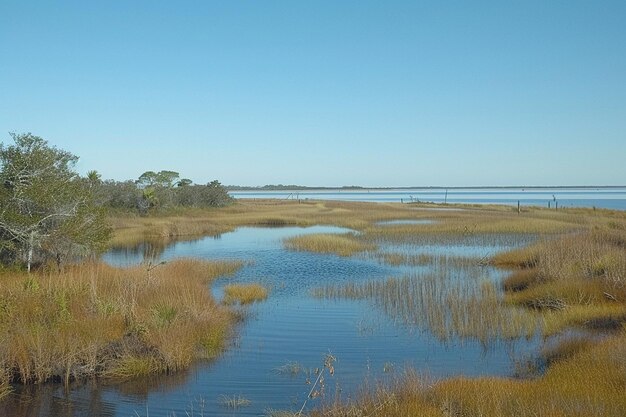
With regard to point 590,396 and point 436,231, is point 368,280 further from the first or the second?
point 436,231

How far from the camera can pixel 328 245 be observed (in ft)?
105

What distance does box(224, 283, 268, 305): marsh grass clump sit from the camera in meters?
18.1

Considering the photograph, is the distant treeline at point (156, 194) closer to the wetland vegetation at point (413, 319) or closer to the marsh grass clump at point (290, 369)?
the wetland vegetation at point (413, 319)

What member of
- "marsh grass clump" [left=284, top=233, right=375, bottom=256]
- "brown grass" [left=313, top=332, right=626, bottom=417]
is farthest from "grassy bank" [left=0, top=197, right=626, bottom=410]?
"marsh grass clump" [left=284, top=233, right=375, bottom=256]

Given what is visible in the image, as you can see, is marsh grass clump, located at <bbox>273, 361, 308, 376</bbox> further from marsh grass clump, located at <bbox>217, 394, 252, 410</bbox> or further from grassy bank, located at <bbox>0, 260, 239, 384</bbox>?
grassy bank, located at <bbox>0, 260, 239, 384</bbox>

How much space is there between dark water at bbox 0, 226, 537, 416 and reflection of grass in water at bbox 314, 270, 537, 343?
0.51 m

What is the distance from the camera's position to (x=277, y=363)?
1168cm

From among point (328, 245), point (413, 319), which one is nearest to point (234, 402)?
point (413, 319)

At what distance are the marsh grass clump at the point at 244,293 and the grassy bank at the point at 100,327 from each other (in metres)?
2.32

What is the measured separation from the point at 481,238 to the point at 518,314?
→ 21.7m

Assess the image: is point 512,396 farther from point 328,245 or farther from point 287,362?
point 328,245

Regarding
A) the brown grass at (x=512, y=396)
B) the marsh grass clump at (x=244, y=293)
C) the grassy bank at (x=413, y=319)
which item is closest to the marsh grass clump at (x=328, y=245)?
the grassy bank at (x=413, y=319)

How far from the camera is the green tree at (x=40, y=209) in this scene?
15.8 m

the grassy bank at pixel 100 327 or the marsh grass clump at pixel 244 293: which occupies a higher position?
the grassy bank at pixel 100 327
